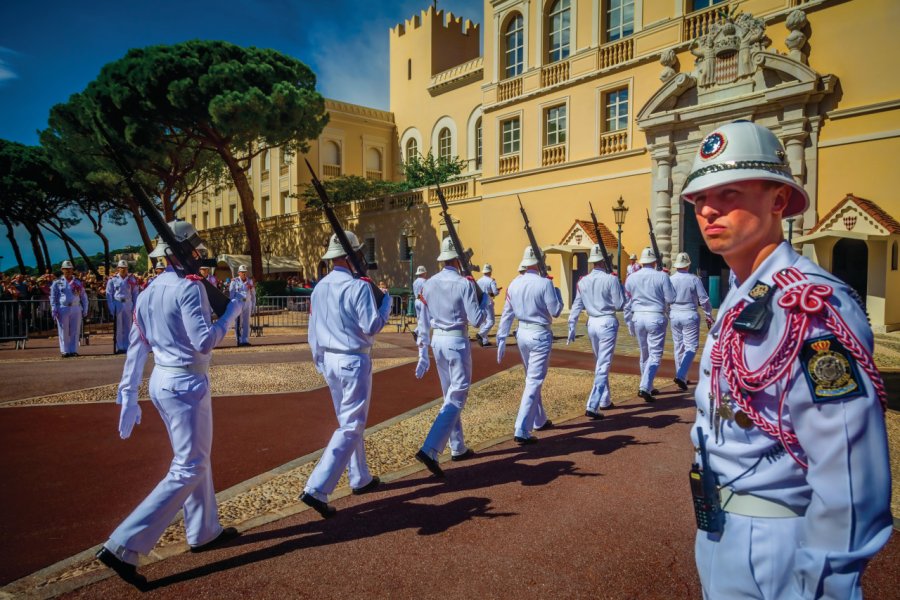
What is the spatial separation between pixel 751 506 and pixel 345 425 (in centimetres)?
352

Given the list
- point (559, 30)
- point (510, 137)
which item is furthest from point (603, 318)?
point (559, 30)

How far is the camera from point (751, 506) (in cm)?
173

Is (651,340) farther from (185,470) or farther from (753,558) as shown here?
(753,558)

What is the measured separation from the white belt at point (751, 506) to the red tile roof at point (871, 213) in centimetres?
1606

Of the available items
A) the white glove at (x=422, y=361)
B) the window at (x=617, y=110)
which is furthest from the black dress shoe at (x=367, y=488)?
the window at (x=617, y=110)

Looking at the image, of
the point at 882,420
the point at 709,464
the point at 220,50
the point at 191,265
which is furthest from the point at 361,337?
the point at 220,50

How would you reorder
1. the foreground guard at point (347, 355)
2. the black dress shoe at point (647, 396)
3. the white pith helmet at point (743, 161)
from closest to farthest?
the white pith helmet at point (743, 161), the foreground guard at point (347, 355), the black dress shoe at point (647, 396)

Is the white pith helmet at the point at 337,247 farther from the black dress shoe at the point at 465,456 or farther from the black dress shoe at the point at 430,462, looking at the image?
the black dress shoe at the point at 465,456

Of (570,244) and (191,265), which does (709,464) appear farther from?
(570,244)

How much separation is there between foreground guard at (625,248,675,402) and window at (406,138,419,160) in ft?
116

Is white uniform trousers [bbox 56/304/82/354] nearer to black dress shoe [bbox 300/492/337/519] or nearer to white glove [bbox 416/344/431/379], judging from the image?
white glove [bbox 416/344/431/379]

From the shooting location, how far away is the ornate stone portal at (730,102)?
16.1m

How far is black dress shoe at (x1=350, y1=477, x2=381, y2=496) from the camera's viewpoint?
16.6 feet

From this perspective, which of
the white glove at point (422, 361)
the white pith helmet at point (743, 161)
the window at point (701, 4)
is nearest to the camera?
the white pith helmet at point (743, 161)
